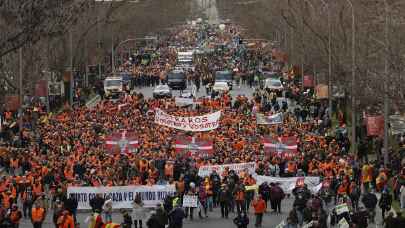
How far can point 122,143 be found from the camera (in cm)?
4016

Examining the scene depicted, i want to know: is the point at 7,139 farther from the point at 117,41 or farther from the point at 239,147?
the point at 117,41

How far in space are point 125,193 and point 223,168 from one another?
13.6 feet

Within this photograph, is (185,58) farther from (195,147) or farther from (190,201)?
(190,201)

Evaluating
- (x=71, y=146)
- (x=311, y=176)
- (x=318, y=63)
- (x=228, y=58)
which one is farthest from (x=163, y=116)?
(x=228, y=58)

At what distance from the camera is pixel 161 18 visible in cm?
14050

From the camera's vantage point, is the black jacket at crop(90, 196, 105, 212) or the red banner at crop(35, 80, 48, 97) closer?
the black jacket at crop(90, 196, 105, 212)

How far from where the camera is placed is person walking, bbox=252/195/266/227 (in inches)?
1160

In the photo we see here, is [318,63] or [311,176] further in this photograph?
[318,63]

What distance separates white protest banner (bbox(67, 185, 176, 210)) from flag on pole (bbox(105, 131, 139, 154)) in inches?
333

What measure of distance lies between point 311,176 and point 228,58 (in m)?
81.0

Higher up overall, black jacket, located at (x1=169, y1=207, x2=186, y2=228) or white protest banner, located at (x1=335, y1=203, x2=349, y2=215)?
white protest banner, located at (x1=335, y1=203, x2=349, y2=215)

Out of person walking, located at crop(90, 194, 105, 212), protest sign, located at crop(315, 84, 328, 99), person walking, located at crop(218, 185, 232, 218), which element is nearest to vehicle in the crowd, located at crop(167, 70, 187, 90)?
protest sign, located at crop(315, 84, 328, 99)

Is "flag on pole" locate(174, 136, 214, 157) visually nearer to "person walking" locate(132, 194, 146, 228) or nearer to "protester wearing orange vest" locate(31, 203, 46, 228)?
"person walking" locate(132, 194, 146, 228)

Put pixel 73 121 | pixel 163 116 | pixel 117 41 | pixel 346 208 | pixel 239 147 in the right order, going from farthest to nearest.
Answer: pixel 117 41 → pixel 73 121 → pixel 163 116 → pixel 239 147 → pixel 346 208
